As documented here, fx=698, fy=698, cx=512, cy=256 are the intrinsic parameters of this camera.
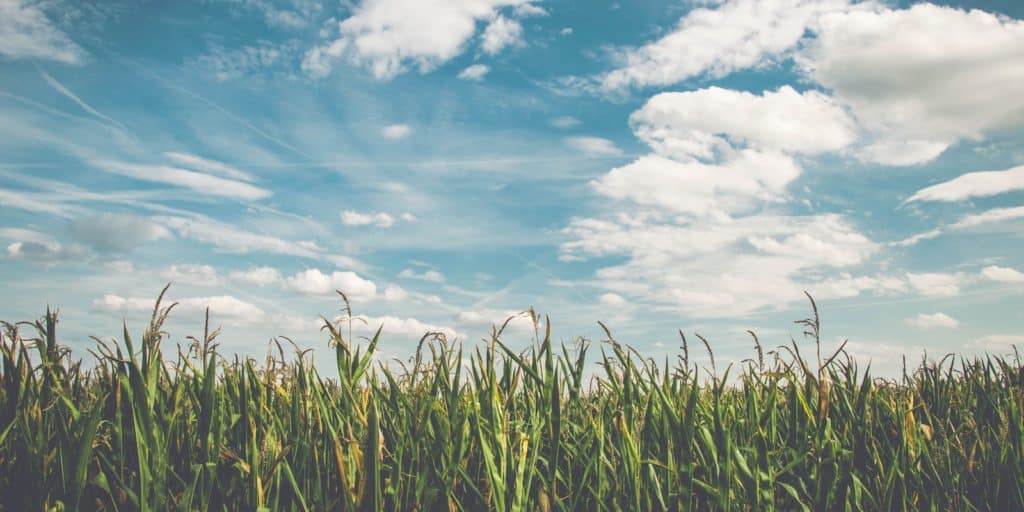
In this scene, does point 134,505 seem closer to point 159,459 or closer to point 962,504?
point 159,459

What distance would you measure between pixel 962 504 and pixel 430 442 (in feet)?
10.1

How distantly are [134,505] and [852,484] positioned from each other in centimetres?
350

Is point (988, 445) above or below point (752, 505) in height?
above

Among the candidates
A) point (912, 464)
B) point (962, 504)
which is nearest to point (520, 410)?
point (912, 464)

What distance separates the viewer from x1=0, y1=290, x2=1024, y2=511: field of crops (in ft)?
10.0

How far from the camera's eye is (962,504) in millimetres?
4016

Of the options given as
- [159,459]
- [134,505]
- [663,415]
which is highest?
[663,415]

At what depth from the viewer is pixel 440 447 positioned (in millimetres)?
3266

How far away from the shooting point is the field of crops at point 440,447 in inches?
120

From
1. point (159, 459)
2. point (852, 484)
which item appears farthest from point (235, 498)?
point (852, 484)

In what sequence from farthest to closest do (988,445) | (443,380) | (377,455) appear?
(988,445) → (443,380) → (377,455)

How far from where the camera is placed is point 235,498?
3.17 m

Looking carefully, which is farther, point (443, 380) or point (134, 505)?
point (443, 380)

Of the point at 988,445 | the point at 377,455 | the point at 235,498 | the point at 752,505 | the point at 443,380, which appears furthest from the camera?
the point at 988,445
